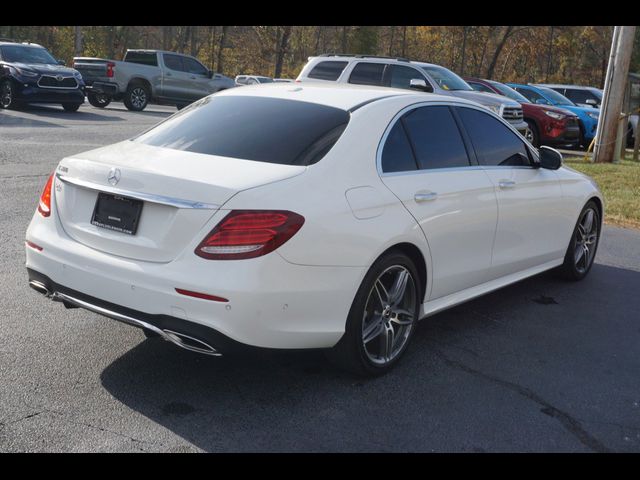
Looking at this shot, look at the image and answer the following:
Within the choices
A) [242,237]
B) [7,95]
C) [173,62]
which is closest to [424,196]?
[242,237]

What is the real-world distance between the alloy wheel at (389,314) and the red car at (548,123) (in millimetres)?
15999

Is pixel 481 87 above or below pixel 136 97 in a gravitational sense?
above

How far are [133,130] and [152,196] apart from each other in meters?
15.0

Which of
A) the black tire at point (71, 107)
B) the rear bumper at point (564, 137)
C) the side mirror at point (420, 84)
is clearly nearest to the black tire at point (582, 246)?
the side mirror at point (420, 84)

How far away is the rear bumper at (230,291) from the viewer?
393 centimetres

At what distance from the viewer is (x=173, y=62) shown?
86.9ft

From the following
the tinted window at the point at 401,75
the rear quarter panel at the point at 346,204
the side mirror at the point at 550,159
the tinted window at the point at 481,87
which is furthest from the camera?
the tinted window at the point at 481,87

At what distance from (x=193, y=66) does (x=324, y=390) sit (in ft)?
78.4

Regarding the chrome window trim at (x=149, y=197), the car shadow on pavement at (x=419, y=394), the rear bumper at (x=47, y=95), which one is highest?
the chrome window trim at (x=149, y=197)

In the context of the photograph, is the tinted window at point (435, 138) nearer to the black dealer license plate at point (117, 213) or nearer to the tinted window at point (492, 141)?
the tinted window at point (492, 141)

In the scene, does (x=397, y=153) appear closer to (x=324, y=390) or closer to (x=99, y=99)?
(x=324, y=390)

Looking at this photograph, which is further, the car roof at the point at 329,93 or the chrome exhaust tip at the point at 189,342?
the car roof at the point at 329,93
